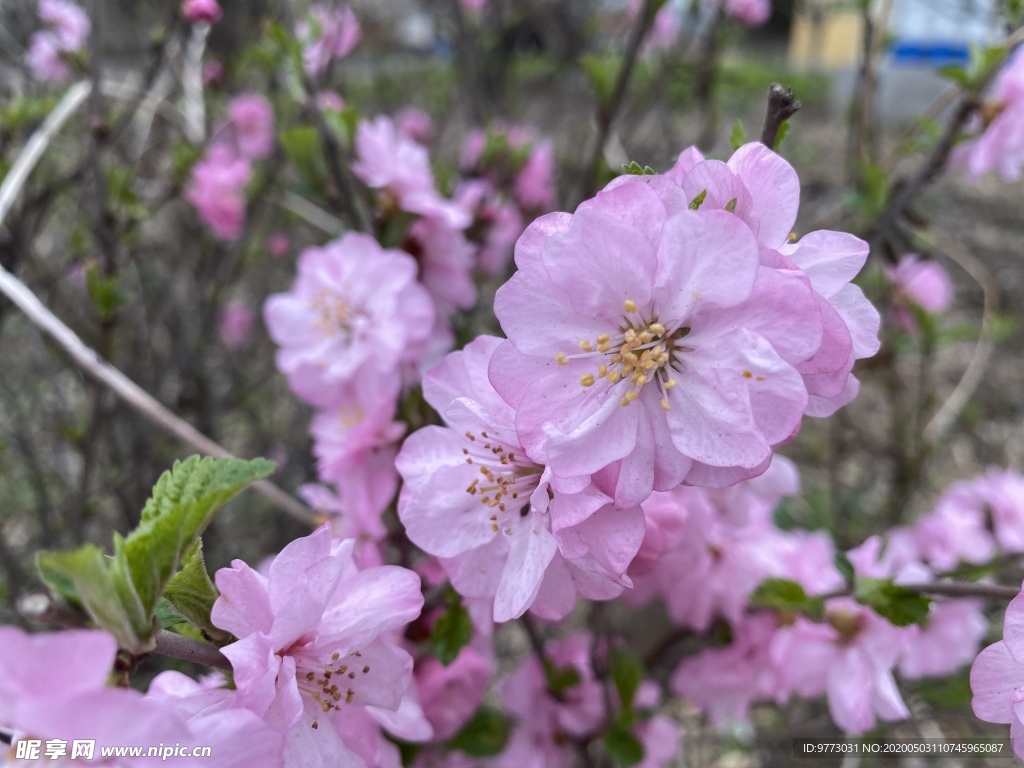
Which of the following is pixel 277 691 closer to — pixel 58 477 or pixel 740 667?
pixel 740 667

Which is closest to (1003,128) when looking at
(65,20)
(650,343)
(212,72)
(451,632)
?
(650,343)

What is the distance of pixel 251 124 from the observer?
3055 millimetres

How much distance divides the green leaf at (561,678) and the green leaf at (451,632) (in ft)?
1.50

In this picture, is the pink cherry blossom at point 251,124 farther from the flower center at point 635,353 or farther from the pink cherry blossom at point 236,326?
the flower center at point 635,353

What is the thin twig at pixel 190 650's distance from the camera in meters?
0.62

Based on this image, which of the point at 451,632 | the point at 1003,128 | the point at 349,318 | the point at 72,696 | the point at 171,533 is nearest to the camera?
the point at 72,696

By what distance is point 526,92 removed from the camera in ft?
16.8

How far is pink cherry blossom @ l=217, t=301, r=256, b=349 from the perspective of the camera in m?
3.69

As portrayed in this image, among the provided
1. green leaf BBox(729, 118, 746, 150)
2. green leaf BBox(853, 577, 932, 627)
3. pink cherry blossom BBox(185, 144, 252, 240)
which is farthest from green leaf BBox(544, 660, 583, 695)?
pink cherry blossom BBox(185, 144, 252, 240)

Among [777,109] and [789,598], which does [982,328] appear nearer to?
[789,598]

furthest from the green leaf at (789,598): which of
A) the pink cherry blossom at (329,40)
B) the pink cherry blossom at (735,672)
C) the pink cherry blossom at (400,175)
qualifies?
the pink cherry blossom at (329,40)

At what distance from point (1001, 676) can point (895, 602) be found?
0.76 ft

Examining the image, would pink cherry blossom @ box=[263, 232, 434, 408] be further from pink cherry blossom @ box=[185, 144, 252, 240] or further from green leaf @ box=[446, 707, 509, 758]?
pink cherry blossom @ box=[185, 144, 252, 240]

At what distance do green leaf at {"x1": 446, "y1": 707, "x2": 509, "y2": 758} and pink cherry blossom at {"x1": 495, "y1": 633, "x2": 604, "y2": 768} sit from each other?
0.31 ft
